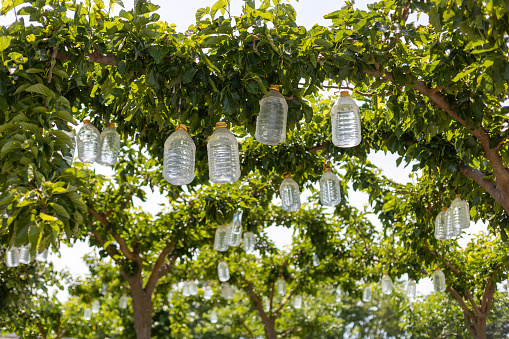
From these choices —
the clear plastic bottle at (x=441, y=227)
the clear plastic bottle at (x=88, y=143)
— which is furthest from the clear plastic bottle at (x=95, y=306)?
the clear plastic bottle at (x=441, y=227)

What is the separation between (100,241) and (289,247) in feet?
14.0

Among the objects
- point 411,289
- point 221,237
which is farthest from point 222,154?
point 411,289

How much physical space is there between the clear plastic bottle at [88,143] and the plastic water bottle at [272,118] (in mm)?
1254

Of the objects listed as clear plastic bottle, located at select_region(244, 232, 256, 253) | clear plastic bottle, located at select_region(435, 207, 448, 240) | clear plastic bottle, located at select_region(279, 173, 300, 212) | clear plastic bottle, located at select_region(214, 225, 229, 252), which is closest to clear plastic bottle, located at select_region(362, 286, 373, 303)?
clear plastic bottle, located at select_region(244, 232, 256, 253)

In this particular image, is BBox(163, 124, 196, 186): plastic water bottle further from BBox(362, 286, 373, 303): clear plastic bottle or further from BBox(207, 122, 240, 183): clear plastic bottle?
BBox(362, 286, 373, 303): clear plastic bottle

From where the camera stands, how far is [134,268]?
6.97m

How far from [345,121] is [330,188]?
142 cm

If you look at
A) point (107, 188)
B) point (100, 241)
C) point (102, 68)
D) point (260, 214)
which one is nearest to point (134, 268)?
point (100, 241)

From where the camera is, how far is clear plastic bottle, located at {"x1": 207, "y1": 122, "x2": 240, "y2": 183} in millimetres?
2939

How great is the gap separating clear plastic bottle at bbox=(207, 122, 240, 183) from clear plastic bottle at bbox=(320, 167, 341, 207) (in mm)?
1455

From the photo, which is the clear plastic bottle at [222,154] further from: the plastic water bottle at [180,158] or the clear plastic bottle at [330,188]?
the clear plastic bottle at [330,188]

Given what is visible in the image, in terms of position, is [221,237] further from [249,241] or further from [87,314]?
[87,314]

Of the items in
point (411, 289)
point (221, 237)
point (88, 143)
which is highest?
point (88, 143)

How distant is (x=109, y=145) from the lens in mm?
3766
